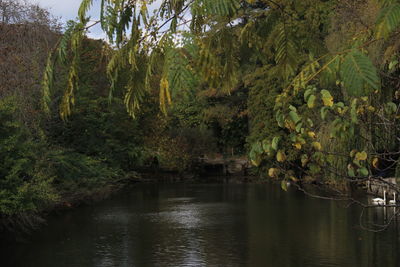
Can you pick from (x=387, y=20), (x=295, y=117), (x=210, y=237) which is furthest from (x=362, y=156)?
(x=210, y=237)

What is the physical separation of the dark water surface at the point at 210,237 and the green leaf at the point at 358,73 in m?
13.2

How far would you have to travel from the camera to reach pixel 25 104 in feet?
79.4

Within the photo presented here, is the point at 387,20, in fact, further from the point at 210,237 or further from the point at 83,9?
the point at 210,237

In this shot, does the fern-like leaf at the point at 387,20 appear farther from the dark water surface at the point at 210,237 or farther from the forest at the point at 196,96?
the dark water surface at the point at 210,237

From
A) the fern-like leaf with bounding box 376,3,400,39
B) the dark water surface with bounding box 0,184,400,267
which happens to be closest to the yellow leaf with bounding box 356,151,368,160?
the fern-like leaf with bounding box 376,3,400,39

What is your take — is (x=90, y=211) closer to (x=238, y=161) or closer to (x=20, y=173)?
(x=20, y=173)

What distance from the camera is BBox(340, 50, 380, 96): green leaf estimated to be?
9.23 feet

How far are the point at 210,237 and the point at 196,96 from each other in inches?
552

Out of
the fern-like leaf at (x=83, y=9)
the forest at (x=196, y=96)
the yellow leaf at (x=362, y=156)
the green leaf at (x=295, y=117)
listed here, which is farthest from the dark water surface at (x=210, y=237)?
the fern-like leaf at (x=83, y=9)

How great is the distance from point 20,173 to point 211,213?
343 inches

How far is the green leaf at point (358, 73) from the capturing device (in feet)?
9.23

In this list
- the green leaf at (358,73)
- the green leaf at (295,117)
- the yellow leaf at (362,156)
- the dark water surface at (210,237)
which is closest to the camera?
the green leaf at (358,73)

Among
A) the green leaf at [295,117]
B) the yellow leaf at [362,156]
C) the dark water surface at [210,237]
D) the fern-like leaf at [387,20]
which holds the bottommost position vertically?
the dark water surface at [210,237]

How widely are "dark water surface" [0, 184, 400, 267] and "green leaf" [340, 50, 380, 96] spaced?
1322 cm
